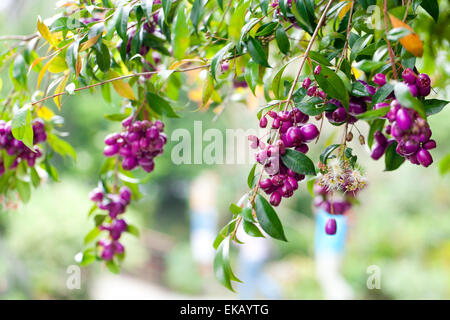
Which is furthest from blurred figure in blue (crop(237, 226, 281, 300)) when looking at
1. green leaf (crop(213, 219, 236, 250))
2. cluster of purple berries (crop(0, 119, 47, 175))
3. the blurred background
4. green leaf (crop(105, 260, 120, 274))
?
green leaf (crop(213, 219, 236, 250))

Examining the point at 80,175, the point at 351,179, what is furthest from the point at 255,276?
the point at 351,179

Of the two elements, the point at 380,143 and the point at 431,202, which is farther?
the point at 431,202

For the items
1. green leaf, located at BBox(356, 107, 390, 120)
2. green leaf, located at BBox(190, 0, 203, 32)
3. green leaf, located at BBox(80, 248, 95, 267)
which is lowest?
green leaf, located at BBox(80, 248, 95, 267)

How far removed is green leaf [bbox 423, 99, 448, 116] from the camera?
390mm

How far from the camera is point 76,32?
0.50 meters

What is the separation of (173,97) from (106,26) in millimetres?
192

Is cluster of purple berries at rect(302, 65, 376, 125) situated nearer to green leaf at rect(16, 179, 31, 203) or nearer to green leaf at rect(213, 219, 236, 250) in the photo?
green leaf at rect(213, 219, 236, 250)

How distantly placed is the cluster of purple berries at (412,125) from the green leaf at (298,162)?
0.07 meters

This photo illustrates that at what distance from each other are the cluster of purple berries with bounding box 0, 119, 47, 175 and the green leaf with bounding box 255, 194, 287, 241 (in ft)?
1.10

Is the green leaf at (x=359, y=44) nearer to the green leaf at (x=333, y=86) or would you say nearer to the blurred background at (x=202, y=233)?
the green leaf at (x=333, y=86)

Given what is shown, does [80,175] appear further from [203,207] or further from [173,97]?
[173,97]

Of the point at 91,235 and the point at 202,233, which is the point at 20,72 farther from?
the point at 202,233

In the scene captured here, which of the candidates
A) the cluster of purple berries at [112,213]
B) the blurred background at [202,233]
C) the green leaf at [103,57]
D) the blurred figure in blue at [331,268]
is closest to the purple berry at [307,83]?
the green leaf at [103,57]

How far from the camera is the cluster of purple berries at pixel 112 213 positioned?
65 cm
